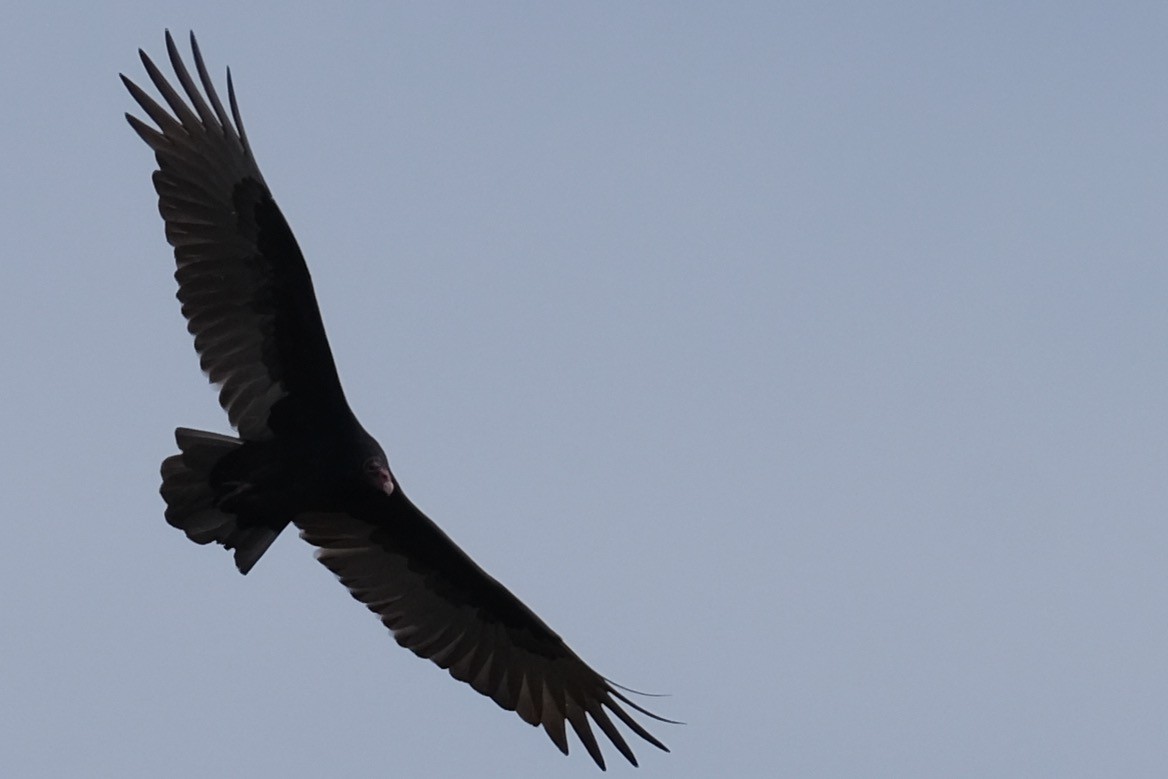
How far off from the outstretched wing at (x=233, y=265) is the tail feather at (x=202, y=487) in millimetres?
241

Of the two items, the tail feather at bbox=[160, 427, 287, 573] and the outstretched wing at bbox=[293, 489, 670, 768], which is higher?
the outstretched wing at bbox=[293, 489, 670, 768]

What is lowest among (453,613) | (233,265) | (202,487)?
(202,487)

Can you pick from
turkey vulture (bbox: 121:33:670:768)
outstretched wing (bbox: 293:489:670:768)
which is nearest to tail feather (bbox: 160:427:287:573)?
turkey vulture (bbox: 121:33:670:768)

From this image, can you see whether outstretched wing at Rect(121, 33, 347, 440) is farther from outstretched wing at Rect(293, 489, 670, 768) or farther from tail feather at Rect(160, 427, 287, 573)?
outstretched wing at Rect(293, 489, 670, 768)

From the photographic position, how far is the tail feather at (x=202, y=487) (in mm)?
10570

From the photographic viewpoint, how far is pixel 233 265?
418 inches

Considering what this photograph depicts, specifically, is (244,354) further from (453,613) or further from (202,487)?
(453,613)

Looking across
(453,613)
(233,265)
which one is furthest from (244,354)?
(453,613)

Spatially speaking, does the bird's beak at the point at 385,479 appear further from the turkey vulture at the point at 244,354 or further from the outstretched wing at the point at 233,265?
the outstretched wing at the point at 233,265

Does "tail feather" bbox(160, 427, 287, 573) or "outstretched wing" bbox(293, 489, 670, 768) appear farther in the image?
"outstretched wing" bbox(293, 489, 670, 768)

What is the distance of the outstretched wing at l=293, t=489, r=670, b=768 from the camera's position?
11523 mm

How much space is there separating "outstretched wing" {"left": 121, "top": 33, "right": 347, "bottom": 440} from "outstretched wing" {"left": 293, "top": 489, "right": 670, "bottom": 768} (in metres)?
1.04

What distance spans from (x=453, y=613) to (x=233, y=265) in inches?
99.1

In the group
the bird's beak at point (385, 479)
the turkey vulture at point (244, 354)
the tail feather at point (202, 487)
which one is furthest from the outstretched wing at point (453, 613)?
the tail feather at point (202, 487)
